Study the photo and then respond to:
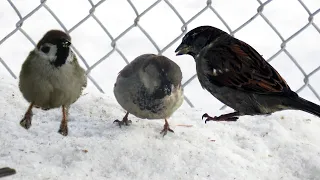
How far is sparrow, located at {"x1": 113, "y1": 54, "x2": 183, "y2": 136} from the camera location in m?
2.61

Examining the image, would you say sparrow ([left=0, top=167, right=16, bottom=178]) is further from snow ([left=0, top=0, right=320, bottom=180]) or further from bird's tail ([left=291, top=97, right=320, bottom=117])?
bird's tail ([left=291, top=97, right=320, bottom=117])

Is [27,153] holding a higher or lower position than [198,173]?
higher

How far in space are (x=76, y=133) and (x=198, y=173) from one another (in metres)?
0.58

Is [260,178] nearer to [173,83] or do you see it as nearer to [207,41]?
[173,83]

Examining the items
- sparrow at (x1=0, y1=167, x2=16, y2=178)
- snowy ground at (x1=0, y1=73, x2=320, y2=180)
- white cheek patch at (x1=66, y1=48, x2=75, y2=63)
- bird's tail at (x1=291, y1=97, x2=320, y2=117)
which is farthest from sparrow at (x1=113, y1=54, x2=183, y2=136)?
white cheek patch at (x1=66, y1=48, x2=75, y2=63)

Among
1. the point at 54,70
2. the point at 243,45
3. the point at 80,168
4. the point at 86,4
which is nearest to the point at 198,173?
the point at 80,168

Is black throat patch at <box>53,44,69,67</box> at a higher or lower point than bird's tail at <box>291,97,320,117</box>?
higher

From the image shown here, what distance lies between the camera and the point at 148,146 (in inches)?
115

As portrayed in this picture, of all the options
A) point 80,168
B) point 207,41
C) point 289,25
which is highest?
point 207,41

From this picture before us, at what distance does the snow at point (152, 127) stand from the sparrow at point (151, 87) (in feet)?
0.65

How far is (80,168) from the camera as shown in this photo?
2686mm

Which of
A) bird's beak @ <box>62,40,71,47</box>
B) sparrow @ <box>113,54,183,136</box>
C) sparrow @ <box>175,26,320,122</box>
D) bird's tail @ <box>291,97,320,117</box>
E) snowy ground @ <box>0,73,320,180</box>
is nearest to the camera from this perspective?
bird's beak @ <box>62,40,71,47</box>

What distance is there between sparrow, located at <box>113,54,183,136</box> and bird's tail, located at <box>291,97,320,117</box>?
519 mm

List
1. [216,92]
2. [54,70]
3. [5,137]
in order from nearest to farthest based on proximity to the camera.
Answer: [54,70]
[216,92]
[5,137]
